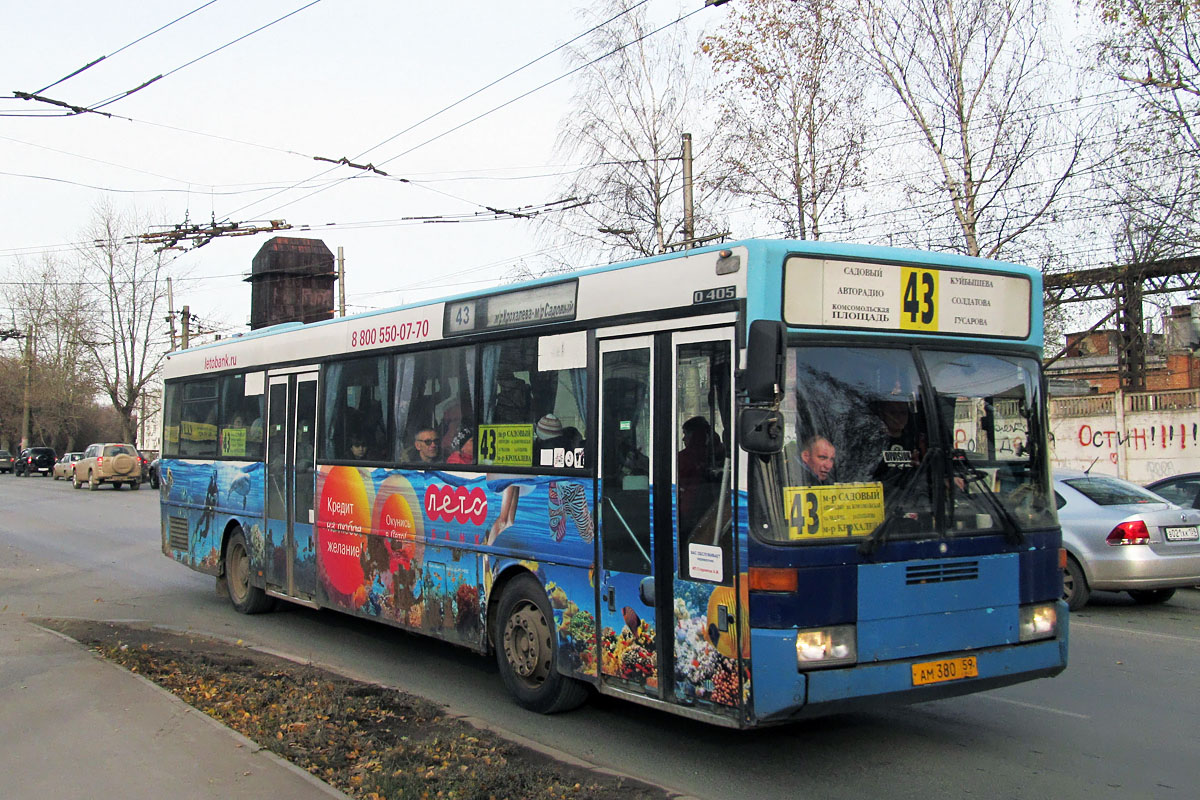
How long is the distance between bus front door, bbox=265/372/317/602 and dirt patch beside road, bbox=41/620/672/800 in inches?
62.9

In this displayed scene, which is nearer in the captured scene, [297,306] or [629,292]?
[629,292]

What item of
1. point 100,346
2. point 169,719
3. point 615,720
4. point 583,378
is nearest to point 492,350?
point 583,378

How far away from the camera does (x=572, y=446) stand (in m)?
7.23

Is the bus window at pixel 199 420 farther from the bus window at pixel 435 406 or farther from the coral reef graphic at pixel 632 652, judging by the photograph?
the coral reef graphic at pixel 632 652

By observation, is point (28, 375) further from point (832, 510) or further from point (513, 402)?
point (832, 510)

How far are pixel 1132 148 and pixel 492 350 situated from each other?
1696cm

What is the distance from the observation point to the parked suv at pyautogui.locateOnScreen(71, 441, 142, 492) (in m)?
44.2

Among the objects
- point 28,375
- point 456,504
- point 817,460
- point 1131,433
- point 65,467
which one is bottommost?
point 65,467

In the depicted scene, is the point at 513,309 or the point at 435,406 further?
the point at 435,406

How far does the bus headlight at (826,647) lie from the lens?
555cm

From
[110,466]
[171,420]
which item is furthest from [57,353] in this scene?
[171,420]

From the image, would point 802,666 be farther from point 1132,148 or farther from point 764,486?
point 1132,148

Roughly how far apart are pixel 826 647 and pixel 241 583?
8.80 metres

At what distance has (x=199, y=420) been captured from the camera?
13.6 m
